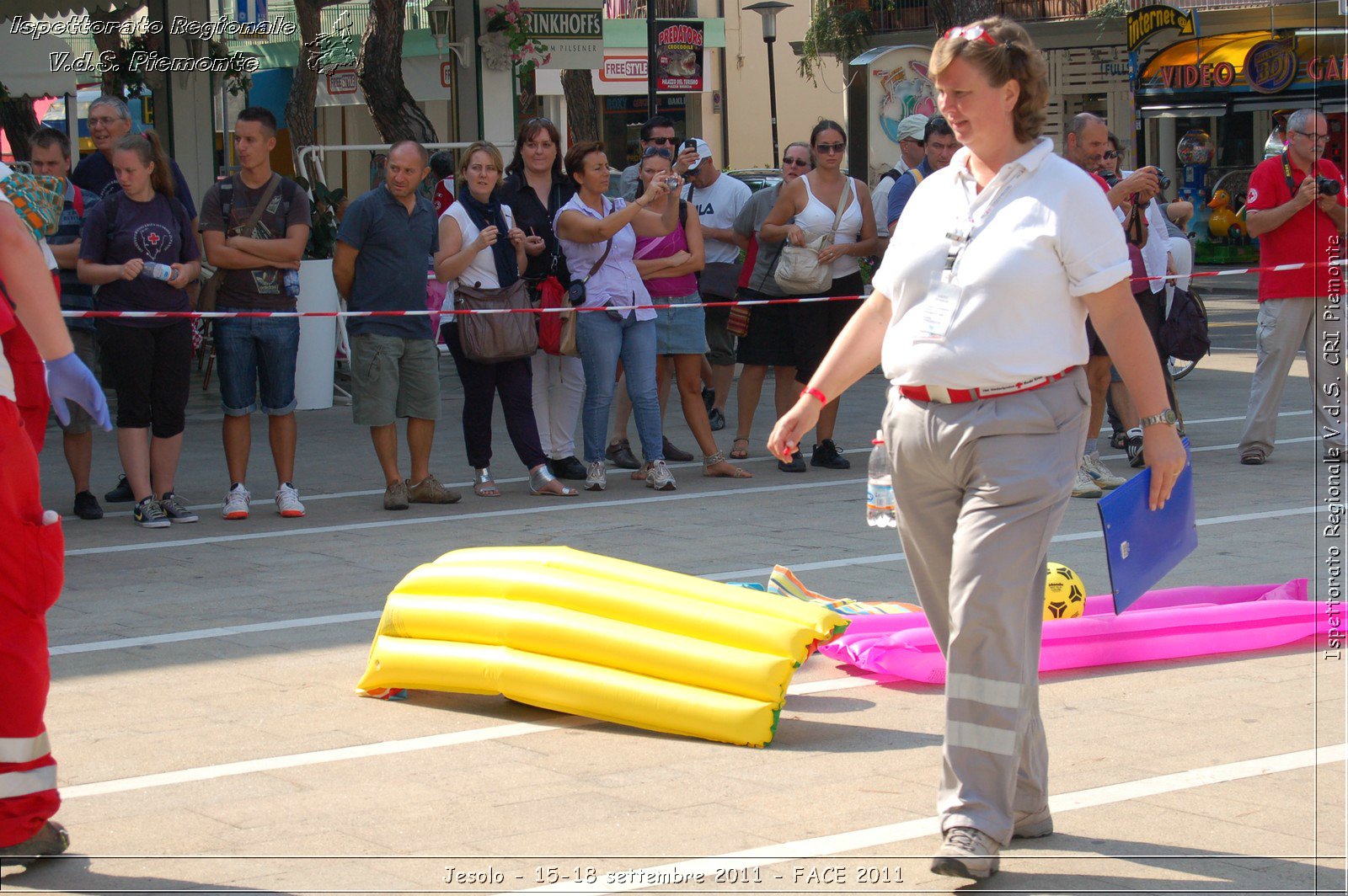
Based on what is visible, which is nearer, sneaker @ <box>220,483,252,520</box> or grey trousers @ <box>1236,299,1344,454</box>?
sneaker @ <box>220,483,252,520</box>

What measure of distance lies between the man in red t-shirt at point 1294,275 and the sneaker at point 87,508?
23.5 feet

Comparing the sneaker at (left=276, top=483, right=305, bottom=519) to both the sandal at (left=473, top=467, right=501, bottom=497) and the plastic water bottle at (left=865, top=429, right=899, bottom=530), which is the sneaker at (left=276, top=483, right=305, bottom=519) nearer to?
the sandal at (left=473, top=467, right=501, bottom=497)

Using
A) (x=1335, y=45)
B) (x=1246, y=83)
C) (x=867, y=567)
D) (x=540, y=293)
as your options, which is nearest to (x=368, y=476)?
(x=540, y=293)

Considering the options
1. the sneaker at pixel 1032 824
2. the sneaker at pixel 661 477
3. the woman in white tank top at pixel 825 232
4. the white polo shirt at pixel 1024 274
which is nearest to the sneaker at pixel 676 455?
the woman in white tank top at pixel 825 232

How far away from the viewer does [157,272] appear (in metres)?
8.88

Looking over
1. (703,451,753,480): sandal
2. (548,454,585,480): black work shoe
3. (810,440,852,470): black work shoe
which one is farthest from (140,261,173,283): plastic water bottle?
(810,440,852,470): black work shoe

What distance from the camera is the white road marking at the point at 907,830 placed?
13.3 feet

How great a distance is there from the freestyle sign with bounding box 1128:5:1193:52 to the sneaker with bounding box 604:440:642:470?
2218 centimetres

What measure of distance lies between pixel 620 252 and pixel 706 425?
Result: 124cm

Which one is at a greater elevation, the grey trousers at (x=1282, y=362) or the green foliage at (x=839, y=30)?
the green foliage at (x=839, y=30)

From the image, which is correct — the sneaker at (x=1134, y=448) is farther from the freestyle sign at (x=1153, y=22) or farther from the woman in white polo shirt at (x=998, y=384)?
the freestyle sign at (x=1153, y=22)

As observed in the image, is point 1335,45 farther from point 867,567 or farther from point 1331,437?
point 867,567

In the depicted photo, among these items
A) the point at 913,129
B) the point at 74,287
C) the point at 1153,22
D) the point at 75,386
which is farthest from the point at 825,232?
the point at 1153,22

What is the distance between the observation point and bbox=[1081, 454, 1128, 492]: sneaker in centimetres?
978
